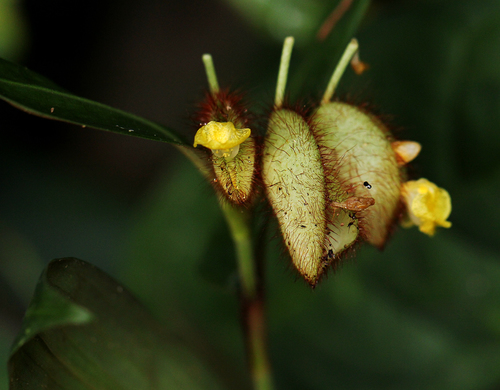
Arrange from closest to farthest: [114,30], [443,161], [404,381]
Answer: [443,161]
[404,381]
[114,30]

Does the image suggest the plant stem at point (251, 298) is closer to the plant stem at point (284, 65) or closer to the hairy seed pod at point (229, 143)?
the hairy seed pod at point (229, 143)

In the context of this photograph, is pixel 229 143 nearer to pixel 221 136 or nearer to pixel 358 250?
pixel 221 136

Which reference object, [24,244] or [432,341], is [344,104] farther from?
[24,244]

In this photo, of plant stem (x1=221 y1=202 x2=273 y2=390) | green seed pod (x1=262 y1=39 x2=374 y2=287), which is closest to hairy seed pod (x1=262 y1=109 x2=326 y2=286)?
green seed pod (x1=262 y1=39 x2=374 y2=287)

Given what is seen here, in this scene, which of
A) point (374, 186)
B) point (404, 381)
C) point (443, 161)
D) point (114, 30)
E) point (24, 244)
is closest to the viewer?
point (374, 186)

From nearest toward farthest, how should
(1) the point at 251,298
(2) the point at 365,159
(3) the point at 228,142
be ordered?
1. (3) the point at 228,142
2. (2) the point at 365,159
3. (1) the point at 251,298

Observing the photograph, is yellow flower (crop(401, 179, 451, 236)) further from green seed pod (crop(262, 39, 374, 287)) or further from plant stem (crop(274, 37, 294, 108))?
plant stem (crop(274, 37, 294, 108))

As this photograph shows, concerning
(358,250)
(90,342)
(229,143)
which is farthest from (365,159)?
(90,342)

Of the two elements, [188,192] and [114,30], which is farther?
[114,30]

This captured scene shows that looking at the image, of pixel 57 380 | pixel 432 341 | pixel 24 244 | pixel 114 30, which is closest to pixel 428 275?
pixel 432 341
